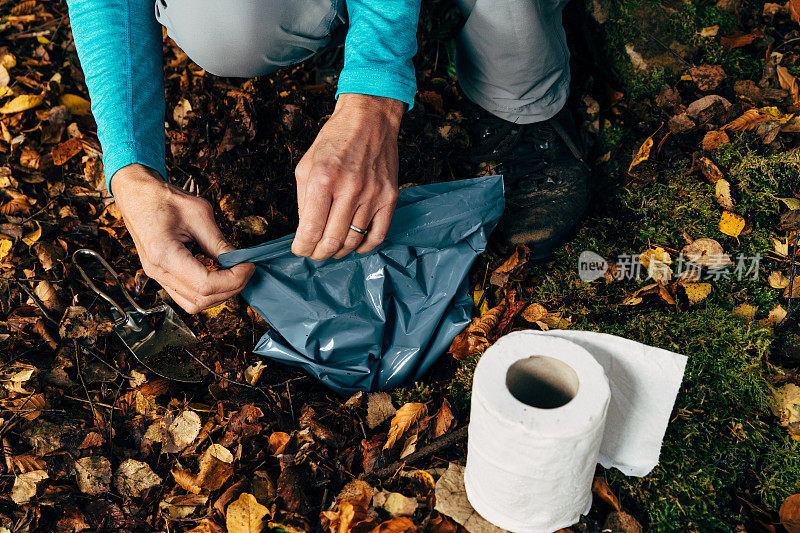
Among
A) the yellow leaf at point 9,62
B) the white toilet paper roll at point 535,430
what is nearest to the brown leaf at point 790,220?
the white toilet paper roll at point 535,430

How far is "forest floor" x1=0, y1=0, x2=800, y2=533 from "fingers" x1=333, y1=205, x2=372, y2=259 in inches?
23.5

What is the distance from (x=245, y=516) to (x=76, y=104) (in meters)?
2.24

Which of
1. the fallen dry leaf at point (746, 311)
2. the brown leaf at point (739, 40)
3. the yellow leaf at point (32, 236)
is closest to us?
the fallen dry leaf at point (746, 311)

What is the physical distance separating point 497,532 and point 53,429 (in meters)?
1.47

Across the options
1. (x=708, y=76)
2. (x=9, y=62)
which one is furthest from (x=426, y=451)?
(x=9, y=62)

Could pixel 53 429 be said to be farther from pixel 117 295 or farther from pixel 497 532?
pixel 497 532

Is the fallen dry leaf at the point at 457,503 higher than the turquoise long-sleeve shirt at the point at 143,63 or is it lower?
lower

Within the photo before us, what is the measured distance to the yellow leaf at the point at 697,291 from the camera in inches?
79.7

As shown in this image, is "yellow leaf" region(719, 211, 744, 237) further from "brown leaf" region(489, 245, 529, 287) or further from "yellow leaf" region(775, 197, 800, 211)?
"brown leaf" region(489, 245, 529, 287)

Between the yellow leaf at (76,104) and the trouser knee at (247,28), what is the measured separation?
1.05 meters

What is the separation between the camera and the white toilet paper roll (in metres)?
1.18

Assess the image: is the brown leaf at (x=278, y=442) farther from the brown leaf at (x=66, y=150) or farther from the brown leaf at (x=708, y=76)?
the brown leaf at (x=708, y=76)

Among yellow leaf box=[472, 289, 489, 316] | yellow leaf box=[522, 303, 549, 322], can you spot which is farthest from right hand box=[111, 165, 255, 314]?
yellow leaf box=[522, 303, 549, 322]

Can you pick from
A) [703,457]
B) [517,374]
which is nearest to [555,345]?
[517,374]
